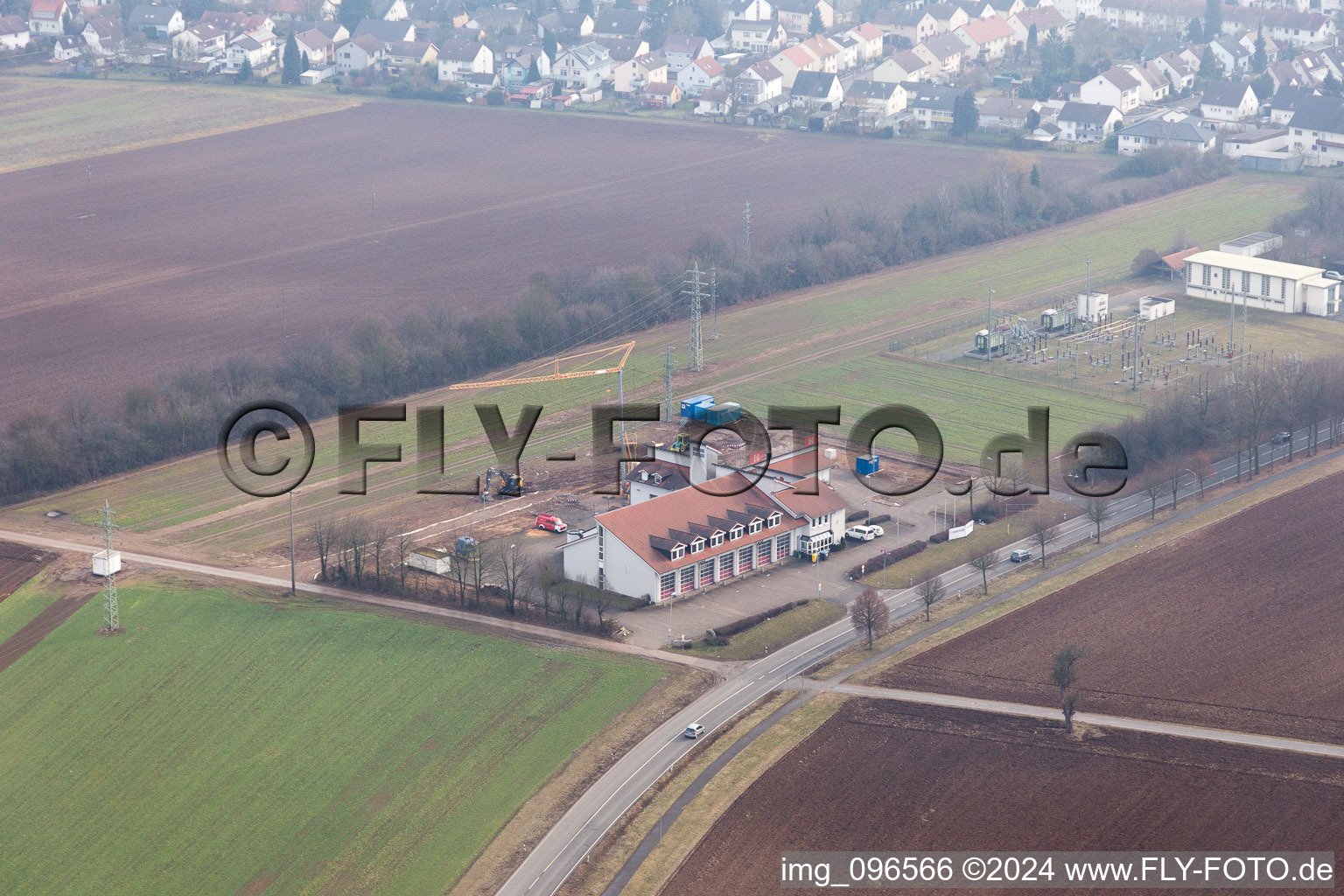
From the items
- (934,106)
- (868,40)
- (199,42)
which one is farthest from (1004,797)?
(868,40)

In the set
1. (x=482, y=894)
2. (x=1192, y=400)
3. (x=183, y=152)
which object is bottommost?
(x=482, y=894)

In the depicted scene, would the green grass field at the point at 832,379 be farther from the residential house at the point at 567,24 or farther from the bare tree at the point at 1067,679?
the residential house at the point at 567,24

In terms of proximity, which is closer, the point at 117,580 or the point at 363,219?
→ the point at 117,580

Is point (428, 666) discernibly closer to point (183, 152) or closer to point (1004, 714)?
point (1004, 714)

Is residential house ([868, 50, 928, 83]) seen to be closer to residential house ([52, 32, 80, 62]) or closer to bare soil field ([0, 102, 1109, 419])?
bare soil field ([0, 102, 1109, 419])

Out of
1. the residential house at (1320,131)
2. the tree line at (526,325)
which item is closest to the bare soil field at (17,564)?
the tree line at (526,325)

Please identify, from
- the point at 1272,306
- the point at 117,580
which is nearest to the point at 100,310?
the point at 117,580

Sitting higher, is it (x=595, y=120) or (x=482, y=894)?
(x=595, y=120)

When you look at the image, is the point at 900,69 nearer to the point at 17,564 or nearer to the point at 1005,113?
the point at 1005,113
